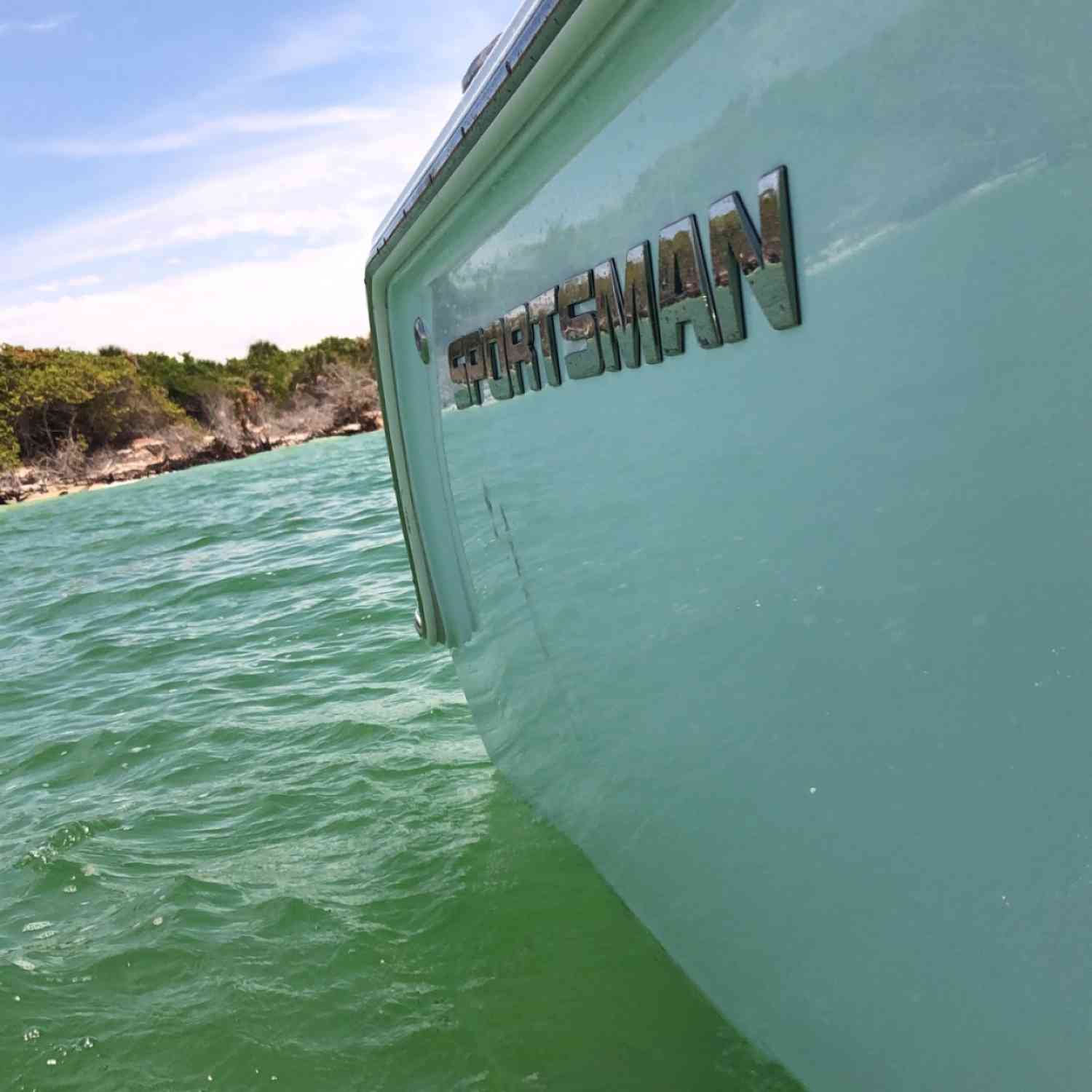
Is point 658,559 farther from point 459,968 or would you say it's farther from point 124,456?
point 124,456

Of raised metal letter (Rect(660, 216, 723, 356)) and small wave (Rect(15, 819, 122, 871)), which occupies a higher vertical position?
raised metal letter (Rect(660, 216, 723, 356))

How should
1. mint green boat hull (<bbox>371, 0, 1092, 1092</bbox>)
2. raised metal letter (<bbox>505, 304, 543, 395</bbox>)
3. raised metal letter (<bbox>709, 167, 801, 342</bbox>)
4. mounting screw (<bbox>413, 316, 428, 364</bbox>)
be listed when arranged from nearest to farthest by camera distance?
mint green boat hull (<bbox>371, 0, 1092, 1092</bbox>)
raised metal letter (<bbox>709, 167, 801, 342</bbox>)
raised metal letter (<bbox>505, 304, 543, 395</bbox>)
mounting screw (<bbox>413, 316, 428, 364</bbox>)

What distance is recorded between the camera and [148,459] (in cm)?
3728

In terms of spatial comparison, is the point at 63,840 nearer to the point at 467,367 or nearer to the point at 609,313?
the point at 467,367

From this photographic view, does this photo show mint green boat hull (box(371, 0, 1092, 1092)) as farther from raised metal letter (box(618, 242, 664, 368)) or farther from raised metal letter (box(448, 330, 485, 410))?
raised metal letter (box(448, 330, 485, 410))

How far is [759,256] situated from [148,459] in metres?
39.1

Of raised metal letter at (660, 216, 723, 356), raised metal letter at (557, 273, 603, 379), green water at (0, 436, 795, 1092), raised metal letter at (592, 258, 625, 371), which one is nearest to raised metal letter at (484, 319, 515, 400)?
raised metal letter at (557, 273, 603, 379)

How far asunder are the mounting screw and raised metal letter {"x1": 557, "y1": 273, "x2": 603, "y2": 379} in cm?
90

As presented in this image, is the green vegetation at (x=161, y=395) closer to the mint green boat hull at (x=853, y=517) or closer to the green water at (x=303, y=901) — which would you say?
the green water at (x=303, y=901)

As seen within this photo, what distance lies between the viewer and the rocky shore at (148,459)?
34031 millimetres

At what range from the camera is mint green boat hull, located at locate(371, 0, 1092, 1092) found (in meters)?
0.80

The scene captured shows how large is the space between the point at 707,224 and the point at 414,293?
1.43 metres

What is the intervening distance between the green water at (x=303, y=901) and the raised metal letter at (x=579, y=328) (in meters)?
1.09

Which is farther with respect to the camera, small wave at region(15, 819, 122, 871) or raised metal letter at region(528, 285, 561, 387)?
small wave at region(15, 819, 122, 871)
